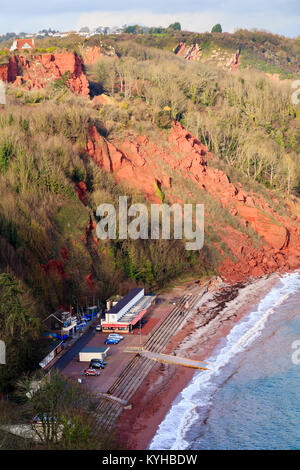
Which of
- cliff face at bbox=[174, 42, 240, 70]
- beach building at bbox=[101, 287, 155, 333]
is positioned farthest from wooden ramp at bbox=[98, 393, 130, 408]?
cliff face at bbox=[174, 42, 240, 70]

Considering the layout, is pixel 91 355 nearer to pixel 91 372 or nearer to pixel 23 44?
pixel 91 372

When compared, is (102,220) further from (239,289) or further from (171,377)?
(171,377)

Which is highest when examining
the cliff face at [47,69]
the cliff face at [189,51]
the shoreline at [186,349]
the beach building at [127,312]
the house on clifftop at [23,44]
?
the cliff face at [189,51]

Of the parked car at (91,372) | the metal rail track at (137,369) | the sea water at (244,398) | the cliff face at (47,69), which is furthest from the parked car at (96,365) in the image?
the cliff face at (47,69)

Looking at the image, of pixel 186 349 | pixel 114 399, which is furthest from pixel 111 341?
pixel 114 399

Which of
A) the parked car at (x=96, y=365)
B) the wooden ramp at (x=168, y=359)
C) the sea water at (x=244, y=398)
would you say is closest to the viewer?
the sea water at (x=244, y=398)

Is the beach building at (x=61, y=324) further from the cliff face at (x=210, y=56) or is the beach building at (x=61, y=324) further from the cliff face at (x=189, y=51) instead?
the cliff face at (x=189, y=51)

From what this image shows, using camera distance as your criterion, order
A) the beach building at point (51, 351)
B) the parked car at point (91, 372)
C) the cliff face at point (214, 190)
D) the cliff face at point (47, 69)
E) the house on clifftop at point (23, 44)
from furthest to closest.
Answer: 1. the house on clifftop at point (23, 44)
2. the cliff face at point (47, 69)
3. the cliff face at point (214, 190)
4. the beach building at point (51, 351)
5. the parked car at point (91, 372)
